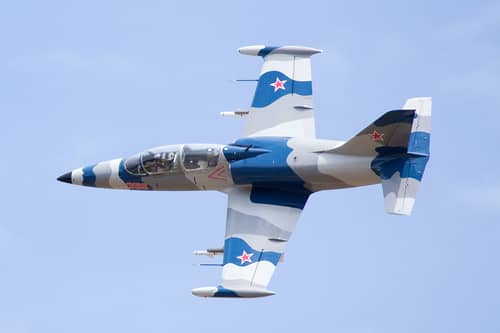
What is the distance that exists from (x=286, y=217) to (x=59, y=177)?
6.57m

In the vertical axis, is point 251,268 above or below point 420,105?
below

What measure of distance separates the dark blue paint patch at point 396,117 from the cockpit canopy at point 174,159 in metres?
4.42

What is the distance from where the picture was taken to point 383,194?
138 feet

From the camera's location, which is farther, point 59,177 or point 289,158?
point 59,177

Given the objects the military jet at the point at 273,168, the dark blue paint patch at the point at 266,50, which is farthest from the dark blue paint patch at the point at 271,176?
the dark blue paint patch at the point at 266,50

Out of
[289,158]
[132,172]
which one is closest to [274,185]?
[289,158]

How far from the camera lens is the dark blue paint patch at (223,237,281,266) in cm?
4262

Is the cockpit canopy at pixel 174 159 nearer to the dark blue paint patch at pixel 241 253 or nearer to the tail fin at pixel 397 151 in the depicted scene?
the dark blue paint patch at pixel 241 253

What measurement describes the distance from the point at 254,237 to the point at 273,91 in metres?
4.81

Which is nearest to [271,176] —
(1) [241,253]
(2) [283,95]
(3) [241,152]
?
(3) [241,152]

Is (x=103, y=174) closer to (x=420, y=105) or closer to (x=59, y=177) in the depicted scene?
(x=59, y=177)

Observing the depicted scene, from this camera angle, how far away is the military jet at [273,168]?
139 feet

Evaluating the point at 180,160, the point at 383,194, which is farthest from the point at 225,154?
the point at 383,194

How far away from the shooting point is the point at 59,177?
46500 mm
